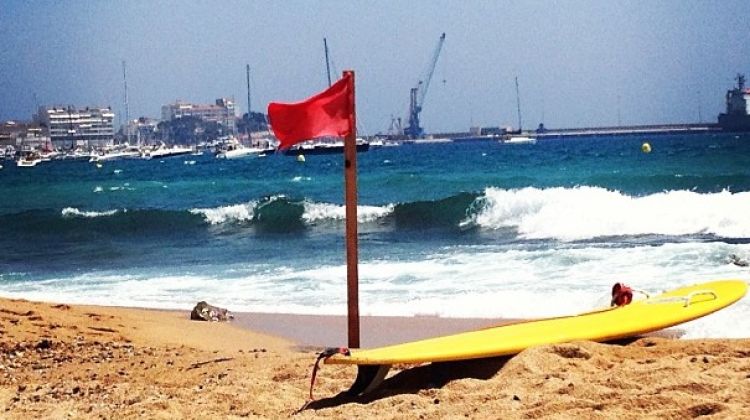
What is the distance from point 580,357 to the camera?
628cm

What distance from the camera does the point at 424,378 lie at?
632 centimetres

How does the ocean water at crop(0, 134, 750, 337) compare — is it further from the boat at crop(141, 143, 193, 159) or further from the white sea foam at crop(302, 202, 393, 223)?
the boat at crop(141, 143, 193, 159)

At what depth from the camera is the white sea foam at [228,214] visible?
89.2 ft

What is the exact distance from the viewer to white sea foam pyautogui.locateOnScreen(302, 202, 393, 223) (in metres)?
25.7

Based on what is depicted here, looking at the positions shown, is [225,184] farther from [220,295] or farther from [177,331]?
[177,331]

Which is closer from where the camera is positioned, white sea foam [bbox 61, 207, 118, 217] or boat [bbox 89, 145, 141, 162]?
white sea foam [bbox 61, 207, 118, 217]

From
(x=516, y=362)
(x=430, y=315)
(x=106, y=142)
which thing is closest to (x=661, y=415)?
(x=516, y=362)

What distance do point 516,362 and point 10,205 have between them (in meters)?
33.4

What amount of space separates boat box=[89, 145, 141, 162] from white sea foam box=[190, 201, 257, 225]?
258 feet

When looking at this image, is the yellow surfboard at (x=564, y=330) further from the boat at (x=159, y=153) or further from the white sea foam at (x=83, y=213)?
the boat at (x=159, y=153)

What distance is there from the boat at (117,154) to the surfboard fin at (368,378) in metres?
102

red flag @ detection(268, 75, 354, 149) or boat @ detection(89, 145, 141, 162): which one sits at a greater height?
red flag @ detection(268, 75, 354, 149)

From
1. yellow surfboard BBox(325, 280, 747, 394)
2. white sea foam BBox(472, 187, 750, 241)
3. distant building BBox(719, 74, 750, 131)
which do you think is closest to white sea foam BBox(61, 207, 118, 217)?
white sea foam BBox(472, 187, 750, 241)

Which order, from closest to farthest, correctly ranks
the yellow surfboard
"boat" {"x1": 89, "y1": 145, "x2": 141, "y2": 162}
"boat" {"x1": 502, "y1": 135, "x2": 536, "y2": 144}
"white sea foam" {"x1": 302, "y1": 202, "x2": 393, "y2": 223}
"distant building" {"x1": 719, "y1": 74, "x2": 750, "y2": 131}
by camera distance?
the yellow surfboard
"white sea foam" {"x1": 302, "y1": 202, "x2": 393, "y2": 223}
"distant building" {"x1": 719, "y1": 74, "x2": 750, "y2": 131}
"boat" {"x1": 502, "y1": 135, "x2": 536, "y2": 144}
"boat" {"x1": 89, "y1": 145, "x2": 141, "y2": 162}
